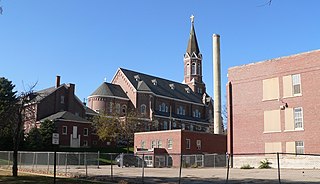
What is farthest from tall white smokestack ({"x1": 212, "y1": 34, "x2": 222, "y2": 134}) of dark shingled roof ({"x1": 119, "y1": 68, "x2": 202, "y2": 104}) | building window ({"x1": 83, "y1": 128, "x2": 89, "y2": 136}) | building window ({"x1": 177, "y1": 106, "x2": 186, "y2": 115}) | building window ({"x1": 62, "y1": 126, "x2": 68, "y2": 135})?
building window ({"x1": 177, "y1": 106, "x2": 186, "y2": 115})

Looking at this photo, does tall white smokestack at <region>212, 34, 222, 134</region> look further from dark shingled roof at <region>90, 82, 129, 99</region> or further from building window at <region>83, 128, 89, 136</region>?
dark shingled roof at <region>90, 82, 129, 99</region>

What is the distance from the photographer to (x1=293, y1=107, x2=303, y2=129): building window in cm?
4291

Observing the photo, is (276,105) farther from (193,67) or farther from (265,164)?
(193,67)

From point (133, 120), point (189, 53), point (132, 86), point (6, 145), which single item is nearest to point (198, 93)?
point (189, 53)

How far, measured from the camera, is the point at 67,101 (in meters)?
83.8

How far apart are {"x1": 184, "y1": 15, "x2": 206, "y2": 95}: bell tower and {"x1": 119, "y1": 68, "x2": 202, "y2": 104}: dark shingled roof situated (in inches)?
121

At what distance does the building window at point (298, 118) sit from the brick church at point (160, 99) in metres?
51.0

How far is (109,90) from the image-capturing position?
95.1 meters

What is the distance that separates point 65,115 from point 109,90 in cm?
2013

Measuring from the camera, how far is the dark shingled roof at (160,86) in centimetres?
9981

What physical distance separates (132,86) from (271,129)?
56.3 m

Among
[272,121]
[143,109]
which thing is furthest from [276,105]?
[143,109]

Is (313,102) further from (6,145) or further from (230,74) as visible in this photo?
(6,145)

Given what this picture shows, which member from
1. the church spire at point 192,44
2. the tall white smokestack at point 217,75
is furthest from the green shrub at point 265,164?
the church spire at point 192,44
